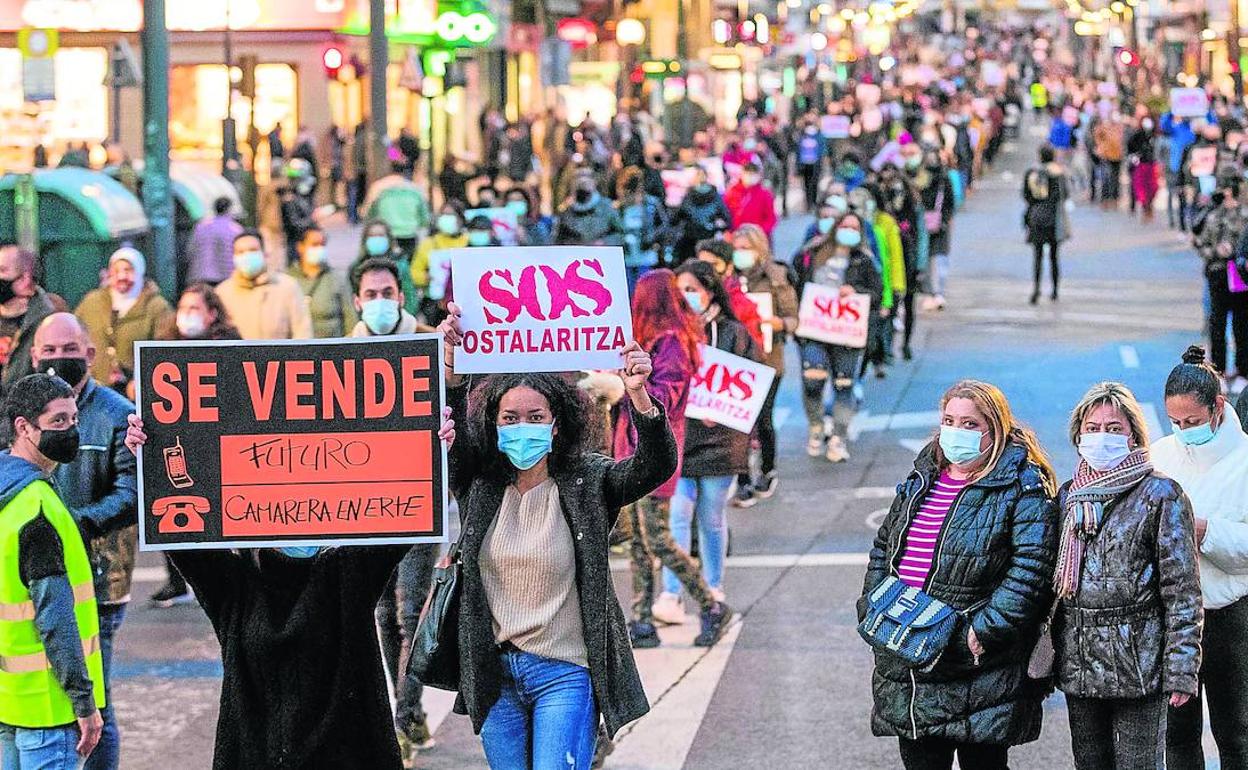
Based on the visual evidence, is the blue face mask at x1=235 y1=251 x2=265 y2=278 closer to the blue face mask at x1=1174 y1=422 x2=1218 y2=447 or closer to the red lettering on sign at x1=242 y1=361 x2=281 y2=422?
the red lettering on sign at x1=242 y1=361 x2=281 y2=422

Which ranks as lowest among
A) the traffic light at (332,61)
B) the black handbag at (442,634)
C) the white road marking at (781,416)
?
the white road marking at (781,416)

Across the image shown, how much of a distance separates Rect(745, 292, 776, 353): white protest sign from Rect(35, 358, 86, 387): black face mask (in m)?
7.28

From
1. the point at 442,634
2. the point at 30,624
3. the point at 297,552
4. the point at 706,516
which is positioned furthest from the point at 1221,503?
the point at 706,516

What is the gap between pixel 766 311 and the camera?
1484 cm

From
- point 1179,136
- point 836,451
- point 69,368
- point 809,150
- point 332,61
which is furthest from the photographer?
point 809,150

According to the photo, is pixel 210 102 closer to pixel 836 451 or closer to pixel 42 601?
pixel 836 451

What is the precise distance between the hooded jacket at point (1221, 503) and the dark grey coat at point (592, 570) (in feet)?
5.98

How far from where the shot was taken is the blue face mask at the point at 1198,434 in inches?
283

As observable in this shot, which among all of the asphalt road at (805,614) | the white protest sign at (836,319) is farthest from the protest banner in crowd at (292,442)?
the white protest sign at (836,319)

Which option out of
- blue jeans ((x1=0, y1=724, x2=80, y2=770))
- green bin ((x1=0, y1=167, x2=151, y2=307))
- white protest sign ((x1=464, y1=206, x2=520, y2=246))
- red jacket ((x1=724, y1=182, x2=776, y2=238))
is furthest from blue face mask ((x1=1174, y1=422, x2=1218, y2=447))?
red jacket ((x1=724, y1=182, x2=776, y2=238))

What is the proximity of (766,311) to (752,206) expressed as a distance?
11.3 metres

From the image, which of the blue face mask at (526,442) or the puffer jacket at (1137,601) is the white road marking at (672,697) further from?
the blue face mask at (526,442)

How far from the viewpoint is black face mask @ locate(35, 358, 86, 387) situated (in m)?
7.98

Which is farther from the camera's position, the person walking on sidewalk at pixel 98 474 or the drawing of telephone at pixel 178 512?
the person walking on sidewalk at pixel 98 474
